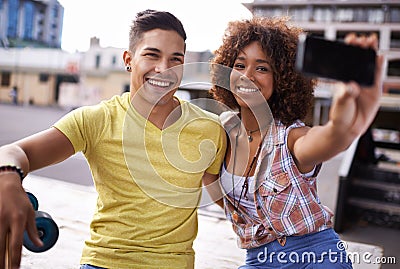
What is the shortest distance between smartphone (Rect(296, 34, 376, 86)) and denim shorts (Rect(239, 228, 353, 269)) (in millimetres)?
723

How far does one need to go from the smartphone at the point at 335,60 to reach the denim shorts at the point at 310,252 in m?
0.72

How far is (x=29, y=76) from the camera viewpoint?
1659 cm

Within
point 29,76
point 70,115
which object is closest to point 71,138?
point 70,115

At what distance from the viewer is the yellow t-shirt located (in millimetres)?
1149

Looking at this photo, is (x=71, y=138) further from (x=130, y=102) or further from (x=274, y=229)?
(x=274, y=229)

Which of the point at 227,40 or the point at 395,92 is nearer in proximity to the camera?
the point at 227,40

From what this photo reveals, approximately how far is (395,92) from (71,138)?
1734cm

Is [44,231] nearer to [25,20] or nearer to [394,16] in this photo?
[25,20]

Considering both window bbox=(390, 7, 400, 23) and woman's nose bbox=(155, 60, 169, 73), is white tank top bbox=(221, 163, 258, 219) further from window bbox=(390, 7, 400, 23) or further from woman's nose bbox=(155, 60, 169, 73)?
window bbox=(390, 7, 400, 23)

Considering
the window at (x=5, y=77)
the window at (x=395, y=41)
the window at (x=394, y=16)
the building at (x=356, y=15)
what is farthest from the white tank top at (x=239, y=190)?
the window at (x=395, y=41)

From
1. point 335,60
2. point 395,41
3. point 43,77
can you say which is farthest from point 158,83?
point 395,41

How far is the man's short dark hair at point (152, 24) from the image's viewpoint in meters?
1.14

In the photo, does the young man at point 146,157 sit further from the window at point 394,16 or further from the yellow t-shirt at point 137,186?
the window at point 394,16

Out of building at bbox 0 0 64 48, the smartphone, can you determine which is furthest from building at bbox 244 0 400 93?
the smartphone
